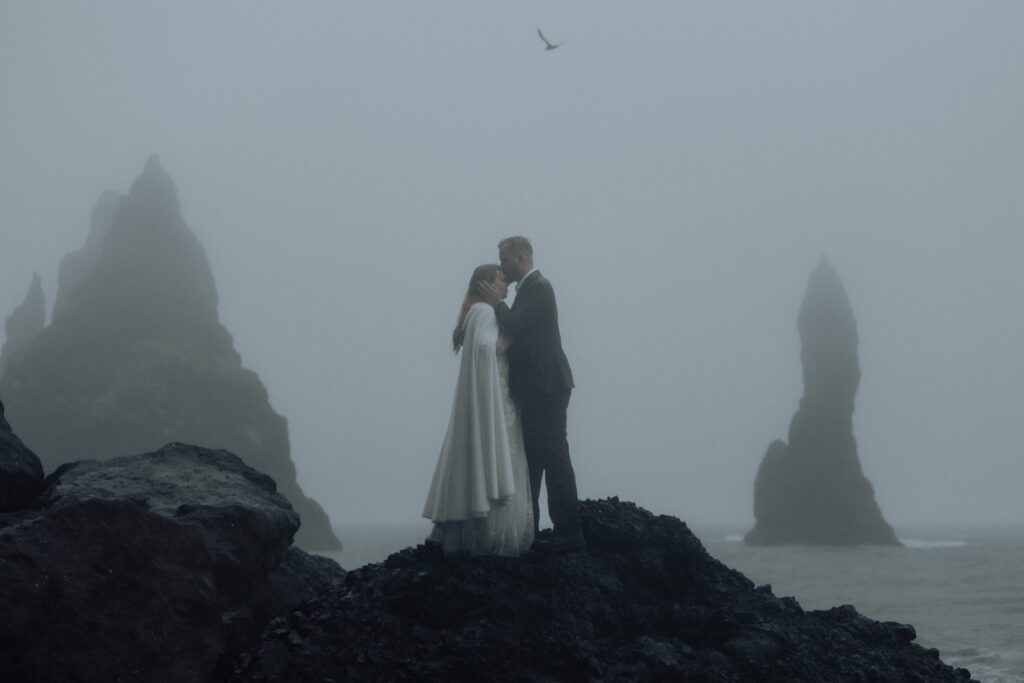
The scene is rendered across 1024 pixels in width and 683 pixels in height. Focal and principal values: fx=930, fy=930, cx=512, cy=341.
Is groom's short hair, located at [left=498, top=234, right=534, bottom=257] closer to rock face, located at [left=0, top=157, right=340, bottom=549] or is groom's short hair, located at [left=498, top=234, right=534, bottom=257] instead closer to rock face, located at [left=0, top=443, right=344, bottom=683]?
rock face, located at [left=0, top=443, right=344, bottom=683]

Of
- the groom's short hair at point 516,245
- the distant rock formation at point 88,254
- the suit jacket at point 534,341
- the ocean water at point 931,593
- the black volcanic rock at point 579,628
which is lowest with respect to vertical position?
the ocean water at point 931,593

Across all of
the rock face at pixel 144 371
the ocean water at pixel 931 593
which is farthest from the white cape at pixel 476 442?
the rock face at pixel 144 371

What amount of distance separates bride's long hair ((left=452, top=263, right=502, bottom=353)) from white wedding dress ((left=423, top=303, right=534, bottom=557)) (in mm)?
151

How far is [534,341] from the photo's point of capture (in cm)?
930

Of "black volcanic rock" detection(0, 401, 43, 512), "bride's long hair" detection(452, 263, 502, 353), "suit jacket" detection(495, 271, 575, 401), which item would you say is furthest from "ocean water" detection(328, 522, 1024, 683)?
"black volcanic rock" detection(0, 401, 43, 512)

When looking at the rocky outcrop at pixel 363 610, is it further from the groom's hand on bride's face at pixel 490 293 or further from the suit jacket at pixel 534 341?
the groom's hand on bride's face at pixel 490 293

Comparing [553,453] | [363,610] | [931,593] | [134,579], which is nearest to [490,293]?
[553,453]

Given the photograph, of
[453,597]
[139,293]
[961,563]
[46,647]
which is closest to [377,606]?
[453,597]

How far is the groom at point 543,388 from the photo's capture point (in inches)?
365

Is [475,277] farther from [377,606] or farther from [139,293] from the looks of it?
[139,293]

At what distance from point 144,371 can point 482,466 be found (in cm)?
9702

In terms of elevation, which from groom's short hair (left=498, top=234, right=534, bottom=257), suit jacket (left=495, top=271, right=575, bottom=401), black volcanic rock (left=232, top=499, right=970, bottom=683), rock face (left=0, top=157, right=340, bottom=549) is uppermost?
rock face (left=0, top=157, right=340, bottom=549)

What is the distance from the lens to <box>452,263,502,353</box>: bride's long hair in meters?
9.48

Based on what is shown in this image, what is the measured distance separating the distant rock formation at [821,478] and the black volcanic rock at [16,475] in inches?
3548
